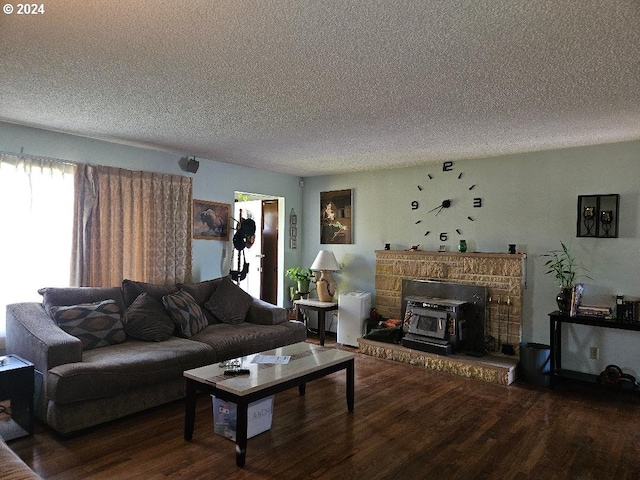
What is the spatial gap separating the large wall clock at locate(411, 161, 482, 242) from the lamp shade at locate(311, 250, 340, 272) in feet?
4.12

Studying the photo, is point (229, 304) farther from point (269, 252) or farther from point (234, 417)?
point (269, 252)

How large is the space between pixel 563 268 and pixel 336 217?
2961mm

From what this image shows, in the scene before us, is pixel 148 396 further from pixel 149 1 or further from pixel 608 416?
pixel 608 416

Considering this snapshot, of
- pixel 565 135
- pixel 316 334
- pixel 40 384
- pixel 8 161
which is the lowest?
pixel 316 334

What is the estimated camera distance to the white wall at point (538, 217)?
13.0 ft

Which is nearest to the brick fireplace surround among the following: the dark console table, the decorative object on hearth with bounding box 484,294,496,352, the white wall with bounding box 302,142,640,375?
the decorative object on hearth with bounding box 484,294,496,352

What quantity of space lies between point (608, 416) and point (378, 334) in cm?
240

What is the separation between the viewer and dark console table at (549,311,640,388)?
370 cm

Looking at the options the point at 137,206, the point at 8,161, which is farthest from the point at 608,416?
the point at 8,161

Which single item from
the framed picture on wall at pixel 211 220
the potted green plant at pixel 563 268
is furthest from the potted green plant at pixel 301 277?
the potted green plant at pixel 563 268

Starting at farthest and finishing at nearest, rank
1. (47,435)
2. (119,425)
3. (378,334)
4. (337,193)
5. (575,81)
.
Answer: (337,193) < (378,334) < (119,425) < (47,435) < (575,81)

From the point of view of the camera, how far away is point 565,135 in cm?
374

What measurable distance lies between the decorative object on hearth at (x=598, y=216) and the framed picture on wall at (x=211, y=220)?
3.97m

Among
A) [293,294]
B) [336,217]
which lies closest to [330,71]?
[336,217]
